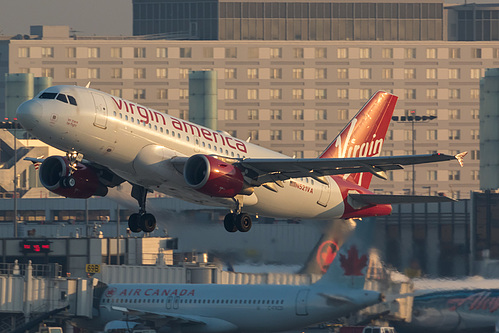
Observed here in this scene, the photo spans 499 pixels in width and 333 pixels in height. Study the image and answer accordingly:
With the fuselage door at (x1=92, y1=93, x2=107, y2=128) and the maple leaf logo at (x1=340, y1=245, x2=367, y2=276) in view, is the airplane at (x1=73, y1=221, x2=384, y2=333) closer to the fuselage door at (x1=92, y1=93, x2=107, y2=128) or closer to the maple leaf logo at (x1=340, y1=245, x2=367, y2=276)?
the maple leaf logo at (x1=340, y1=245, x2=367, y2=276)

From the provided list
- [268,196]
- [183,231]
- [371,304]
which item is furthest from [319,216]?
[183,231]

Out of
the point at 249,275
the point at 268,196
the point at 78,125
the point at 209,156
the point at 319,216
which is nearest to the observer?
the point at 78,125

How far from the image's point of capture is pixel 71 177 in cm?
5075

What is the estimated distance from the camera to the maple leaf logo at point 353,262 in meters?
64.2

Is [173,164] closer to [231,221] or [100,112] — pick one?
[100,112]

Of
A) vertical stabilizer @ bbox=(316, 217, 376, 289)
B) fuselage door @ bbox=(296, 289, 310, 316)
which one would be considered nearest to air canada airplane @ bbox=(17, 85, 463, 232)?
vertical stabilizer @ bbox=(316, 217, 376, 289)

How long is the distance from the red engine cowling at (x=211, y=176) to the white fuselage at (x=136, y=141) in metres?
0.69

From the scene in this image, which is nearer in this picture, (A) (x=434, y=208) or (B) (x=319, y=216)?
(B) (x=319, y=216)

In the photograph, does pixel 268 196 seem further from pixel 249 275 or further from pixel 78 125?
pixel 249 275

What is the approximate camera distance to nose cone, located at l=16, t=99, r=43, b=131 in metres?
45.5

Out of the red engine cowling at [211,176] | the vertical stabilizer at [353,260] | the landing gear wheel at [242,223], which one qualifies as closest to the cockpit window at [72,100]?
the red engine cowling at [211,176]

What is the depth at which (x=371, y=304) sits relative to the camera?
63.5 m

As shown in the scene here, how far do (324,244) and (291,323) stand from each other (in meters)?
6.01

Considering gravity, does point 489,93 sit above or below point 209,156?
above
